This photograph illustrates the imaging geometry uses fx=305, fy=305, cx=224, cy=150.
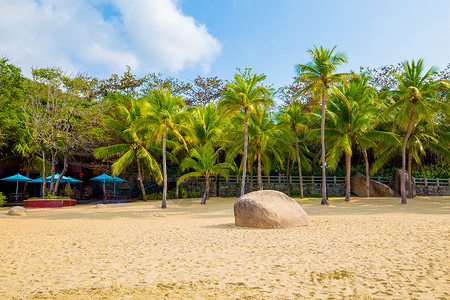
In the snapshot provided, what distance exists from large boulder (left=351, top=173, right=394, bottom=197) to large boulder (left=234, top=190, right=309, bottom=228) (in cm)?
1625

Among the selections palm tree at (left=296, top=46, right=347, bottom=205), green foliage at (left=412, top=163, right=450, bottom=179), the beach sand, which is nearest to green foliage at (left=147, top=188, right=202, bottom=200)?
palm tree at (left=296, top=46, right=347, bottom=205)

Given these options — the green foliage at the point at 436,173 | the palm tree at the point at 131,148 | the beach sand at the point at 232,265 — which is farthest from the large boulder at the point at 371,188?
the beach sand at the point at 232,265

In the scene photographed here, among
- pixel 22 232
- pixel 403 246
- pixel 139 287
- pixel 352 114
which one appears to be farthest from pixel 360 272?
pixel 352 114

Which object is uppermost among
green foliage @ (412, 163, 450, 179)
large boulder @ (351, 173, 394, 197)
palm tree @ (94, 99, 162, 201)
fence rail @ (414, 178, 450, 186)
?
palm tree @ (94, 99, 162, 201)

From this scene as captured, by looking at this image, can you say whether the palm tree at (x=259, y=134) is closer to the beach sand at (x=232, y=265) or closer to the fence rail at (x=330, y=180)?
the fence rail at (x=330, y=180)

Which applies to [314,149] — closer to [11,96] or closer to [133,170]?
[133,170]

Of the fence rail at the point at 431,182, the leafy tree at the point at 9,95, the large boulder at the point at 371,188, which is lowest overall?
the large boulder at the point at 371,188

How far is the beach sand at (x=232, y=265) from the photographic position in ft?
13.0

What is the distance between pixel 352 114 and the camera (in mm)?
19422

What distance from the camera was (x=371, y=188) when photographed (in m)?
23.6

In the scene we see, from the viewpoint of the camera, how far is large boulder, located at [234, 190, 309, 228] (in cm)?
920

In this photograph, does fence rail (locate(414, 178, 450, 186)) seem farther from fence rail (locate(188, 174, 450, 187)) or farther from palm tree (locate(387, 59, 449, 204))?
palm tree (locate(387, 59, 449, 204))

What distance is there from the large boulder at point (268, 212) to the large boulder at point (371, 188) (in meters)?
16.2

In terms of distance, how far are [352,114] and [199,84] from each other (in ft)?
54.8
